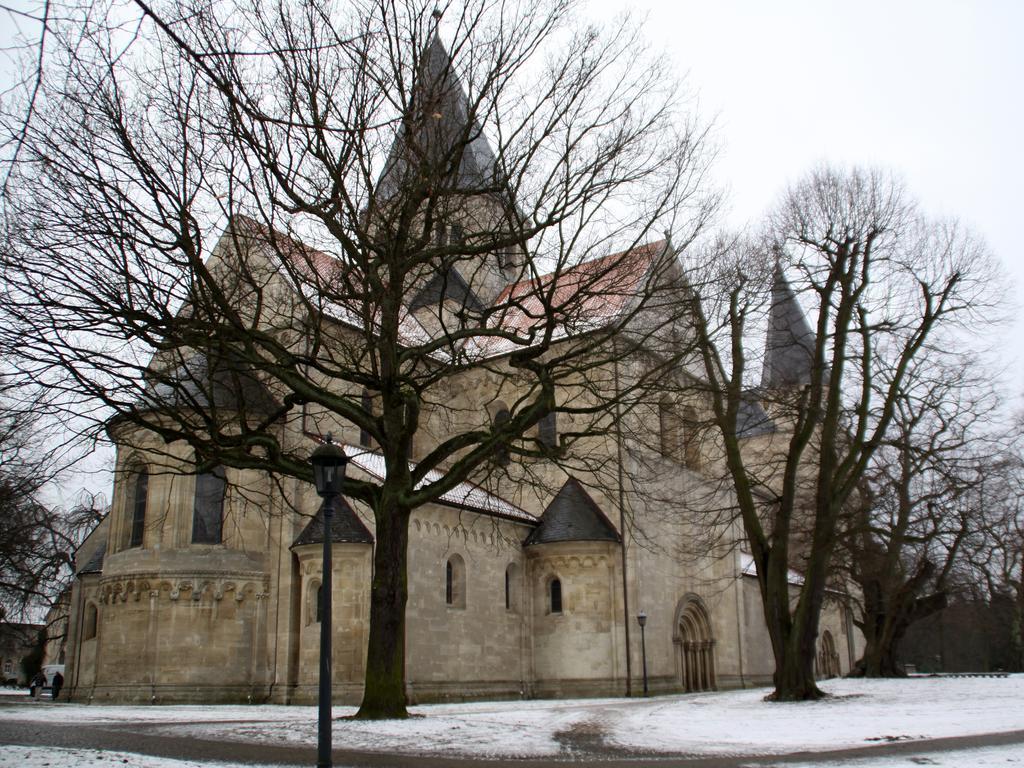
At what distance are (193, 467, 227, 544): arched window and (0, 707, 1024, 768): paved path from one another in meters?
12.6

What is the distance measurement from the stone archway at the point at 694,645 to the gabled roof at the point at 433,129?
21.2 metres

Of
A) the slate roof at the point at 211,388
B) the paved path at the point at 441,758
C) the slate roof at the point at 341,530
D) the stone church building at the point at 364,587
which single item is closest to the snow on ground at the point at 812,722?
the paved path at the point at 441,758

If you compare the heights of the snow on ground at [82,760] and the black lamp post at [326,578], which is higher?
the black lamp post at [326,578]

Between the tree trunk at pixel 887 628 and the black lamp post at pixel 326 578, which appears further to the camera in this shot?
the tree trunk at pixel 887 628

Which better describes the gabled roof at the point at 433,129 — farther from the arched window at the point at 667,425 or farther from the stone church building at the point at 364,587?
the stone church building at the point at 364,587

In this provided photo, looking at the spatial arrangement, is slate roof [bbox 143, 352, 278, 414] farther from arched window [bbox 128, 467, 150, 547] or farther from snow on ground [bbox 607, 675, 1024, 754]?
snow on ground [bbox 607, 675, 1024, 754]

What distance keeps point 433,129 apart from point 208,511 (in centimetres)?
1493

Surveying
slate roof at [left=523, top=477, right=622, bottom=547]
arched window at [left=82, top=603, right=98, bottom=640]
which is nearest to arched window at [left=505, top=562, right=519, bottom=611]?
slate roof at [left=523, top=477, right=622, bottom=547]

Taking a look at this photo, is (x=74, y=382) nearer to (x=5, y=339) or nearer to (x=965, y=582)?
(x=5, y=339)

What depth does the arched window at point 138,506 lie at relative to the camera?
25.8 m

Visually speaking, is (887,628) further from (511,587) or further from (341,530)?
(341,530)

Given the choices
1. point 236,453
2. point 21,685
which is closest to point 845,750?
point 236,453

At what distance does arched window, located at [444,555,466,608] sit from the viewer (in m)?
26.7

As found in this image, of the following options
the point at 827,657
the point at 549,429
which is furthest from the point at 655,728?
the point at 827,657
